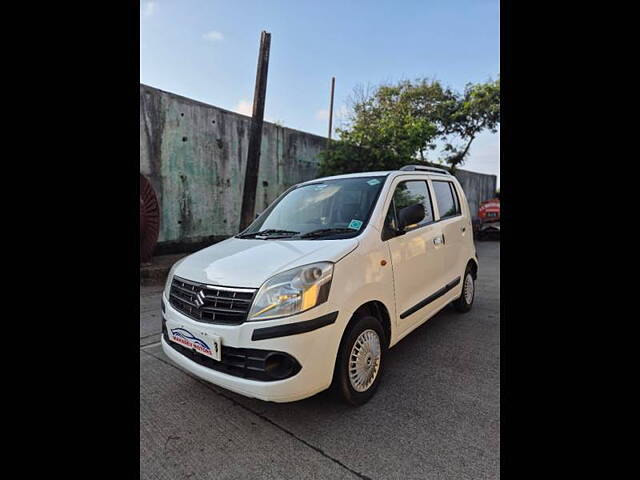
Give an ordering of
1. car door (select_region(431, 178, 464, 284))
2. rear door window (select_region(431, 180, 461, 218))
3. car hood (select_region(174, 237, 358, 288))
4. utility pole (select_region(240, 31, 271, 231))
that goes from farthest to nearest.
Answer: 1. utility pole (select_region(240, 31, 271, 231))
2. rear door window (select_region(431, 180, 461, 218))
3. car door (select_region(431, 178, 464, 284))
4. car hood (select_region(174, 237, 358, 288))

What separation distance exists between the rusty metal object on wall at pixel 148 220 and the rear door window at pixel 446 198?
498 centimetres

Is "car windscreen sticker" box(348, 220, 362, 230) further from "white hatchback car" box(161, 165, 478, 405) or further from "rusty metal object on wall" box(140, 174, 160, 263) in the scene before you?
"rusty metal object on wall" box(140, 174, 160, 263)

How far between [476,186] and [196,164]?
50.8 feet

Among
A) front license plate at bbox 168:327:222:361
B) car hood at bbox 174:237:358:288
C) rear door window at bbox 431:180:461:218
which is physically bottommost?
front license plate at bbox 168:327:222:361

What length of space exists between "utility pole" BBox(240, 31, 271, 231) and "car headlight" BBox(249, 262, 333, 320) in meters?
5.59

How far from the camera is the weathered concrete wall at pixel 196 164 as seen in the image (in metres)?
7.58

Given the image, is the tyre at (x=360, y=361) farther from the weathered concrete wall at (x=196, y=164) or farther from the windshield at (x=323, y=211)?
the weathered concrete wall at (x=196, y=164)

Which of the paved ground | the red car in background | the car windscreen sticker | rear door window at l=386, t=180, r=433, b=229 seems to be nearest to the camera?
the paved ground

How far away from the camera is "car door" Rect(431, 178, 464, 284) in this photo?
3.45 metres

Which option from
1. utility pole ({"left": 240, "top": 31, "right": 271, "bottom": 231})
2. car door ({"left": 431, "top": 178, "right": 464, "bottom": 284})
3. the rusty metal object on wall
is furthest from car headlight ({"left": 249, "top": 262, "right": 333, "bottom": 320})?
utility pole ({"left": 240, "top": 31, "right": 271, "bottom": 231})

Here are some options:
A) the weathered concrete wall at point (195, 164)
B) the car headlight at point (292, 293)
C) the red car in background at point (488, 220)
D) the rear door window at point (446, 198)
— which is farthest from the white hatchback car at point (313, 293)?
the red car in background at point (488, 220)

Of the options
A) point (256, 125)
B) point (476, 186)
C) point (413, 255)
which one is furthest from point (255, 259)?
point (476, 186)
